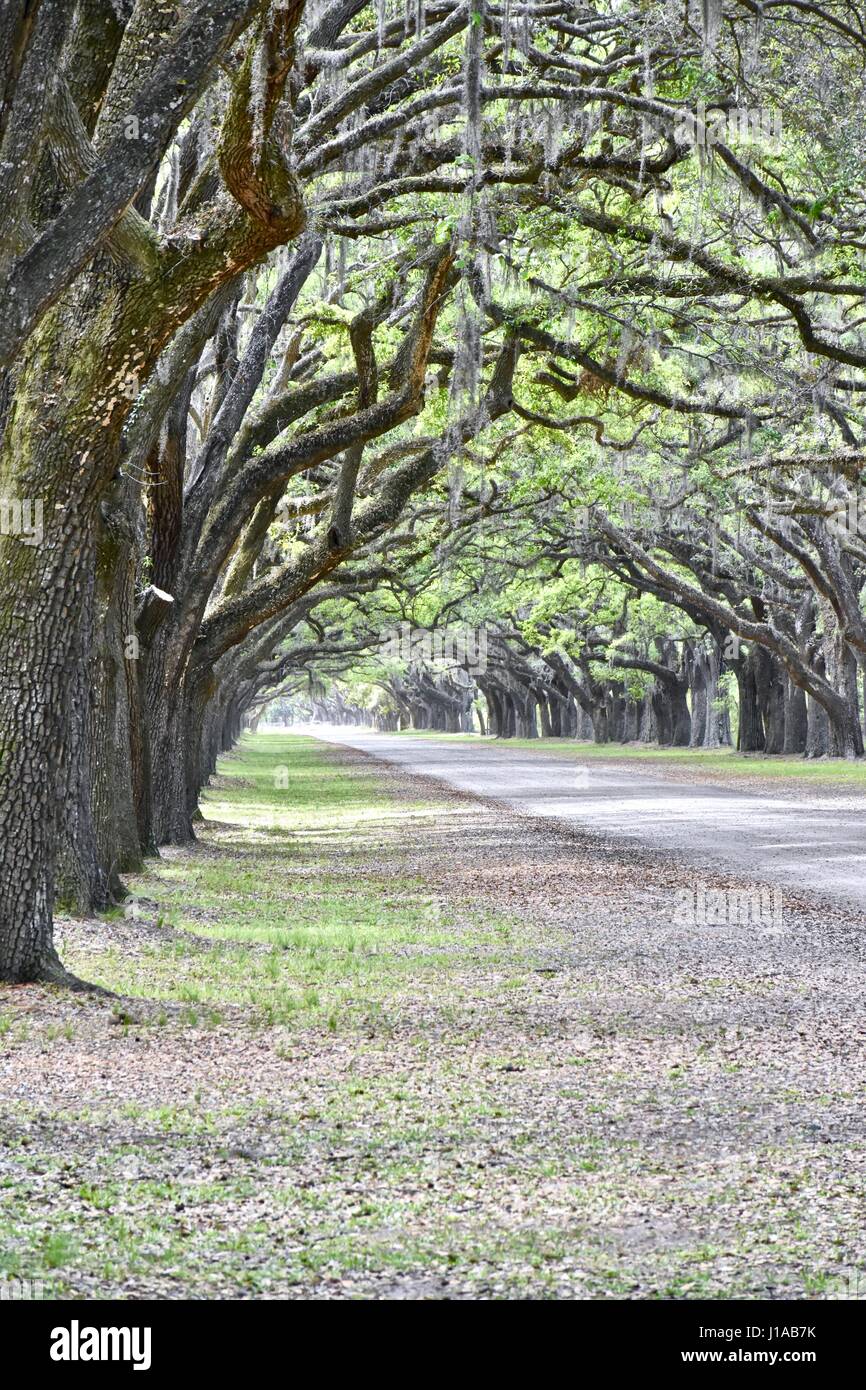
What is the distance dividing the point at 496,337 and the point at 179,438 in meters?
6.06

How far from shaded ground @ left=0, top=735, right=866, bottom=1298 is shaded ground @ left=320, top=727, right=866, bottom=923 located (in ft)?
11.6

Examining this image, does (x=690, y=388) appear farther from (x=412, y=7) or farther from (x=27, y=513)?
(x=27, y=513)

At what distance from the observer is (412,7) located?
1091 centimetres

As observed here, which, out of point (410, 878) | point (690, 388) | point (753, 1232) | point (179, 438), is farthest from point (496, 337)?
point (753, 1232)

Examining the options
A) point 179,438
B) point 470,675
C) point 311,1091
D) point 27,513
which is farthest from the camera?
point 470,675

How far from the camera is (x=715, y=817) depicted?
22203mm
